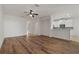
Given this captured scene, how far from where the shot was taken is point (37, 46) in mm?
1735

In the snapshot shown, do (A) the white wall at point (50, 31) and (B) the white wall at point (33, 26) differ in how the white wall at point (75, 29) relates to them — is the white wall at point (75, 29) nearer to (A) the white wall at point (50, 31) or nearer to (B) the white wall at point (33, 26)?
(A) the white wall at point (50, 31)

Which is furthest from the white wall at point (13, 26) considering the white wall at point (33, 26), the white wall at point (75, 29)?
the white wall at point (75, 29)

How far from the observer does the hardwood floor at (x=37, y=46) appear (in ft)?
5.63

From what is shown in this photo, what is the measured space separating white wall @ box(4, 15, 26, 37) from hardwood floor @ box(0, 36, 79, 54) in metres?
0.07

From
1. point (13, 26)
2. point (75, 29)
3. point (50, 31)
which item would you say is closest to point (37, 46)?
point (50, 31)

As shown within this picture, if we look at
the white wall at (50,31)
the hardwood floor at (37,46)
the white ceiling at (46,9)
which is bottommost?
the hardwood floor at (37,46)

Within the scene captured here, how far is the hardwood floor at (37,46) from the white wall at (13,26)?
67 millimetres

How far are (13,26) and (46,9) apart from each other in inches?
19.6

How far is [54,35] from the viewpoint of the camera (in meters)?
1.76

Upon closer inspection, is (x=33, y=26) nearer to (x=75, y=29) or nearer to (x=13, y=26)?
(x=13, y=26)

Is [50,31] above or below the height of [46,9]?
below
